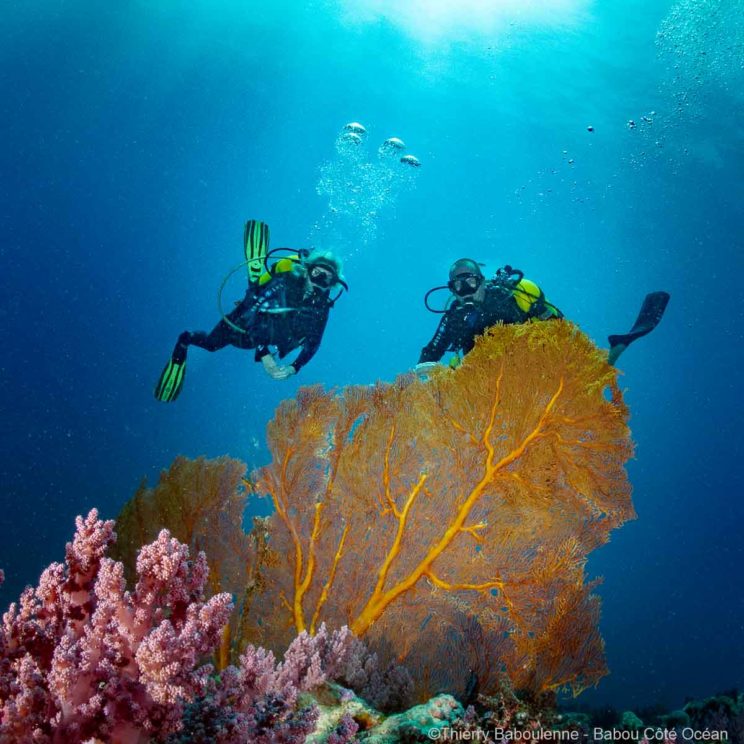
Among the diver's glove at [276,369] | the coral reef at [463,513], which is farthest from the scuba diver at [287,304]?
the coral reef at [463,513]

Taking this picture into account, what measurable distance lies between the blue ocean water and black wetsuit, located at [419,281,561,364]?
11761mm

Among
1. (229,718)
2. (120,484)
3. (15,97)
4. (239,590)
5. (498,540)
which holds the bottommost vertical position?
(229,718)

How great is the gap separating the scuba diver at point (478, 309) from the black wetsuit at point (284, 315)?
2180mm

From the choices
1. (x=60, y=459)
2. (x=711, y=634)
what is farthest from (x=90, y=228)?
(x=711, y=634)

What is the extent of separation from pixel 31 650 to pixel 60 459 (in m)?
40.8

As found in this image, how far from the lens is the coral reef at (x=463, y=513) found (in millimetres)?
4340

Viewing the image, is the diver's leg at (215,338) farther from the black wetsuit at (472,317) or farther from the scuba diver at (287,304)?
the black wetsuit at (472,317)

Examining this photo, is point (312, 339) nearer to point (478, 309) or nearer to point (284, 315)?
point (284, 315)

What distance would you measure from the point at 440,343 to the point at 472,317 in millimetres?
669

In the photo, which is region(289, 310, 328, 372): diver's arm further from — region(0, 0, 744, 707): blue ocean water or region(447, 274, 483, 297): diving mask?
region(0, 0, 744, 707): blue ocean water

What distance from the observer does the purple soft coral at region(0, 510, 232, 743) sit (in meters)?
1.82

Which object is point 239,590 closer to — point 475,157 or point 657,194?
point 657,194

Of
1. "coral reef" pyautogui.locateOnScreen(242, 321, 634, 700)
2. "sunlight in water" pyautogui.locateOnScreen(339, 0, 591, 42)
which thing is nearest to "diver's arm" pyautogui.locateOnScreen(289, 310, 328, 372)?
"coral reef" pyautogui.locateOnScreen(242, 321, 634, 700)

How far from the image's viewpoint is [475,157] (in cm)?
3806
